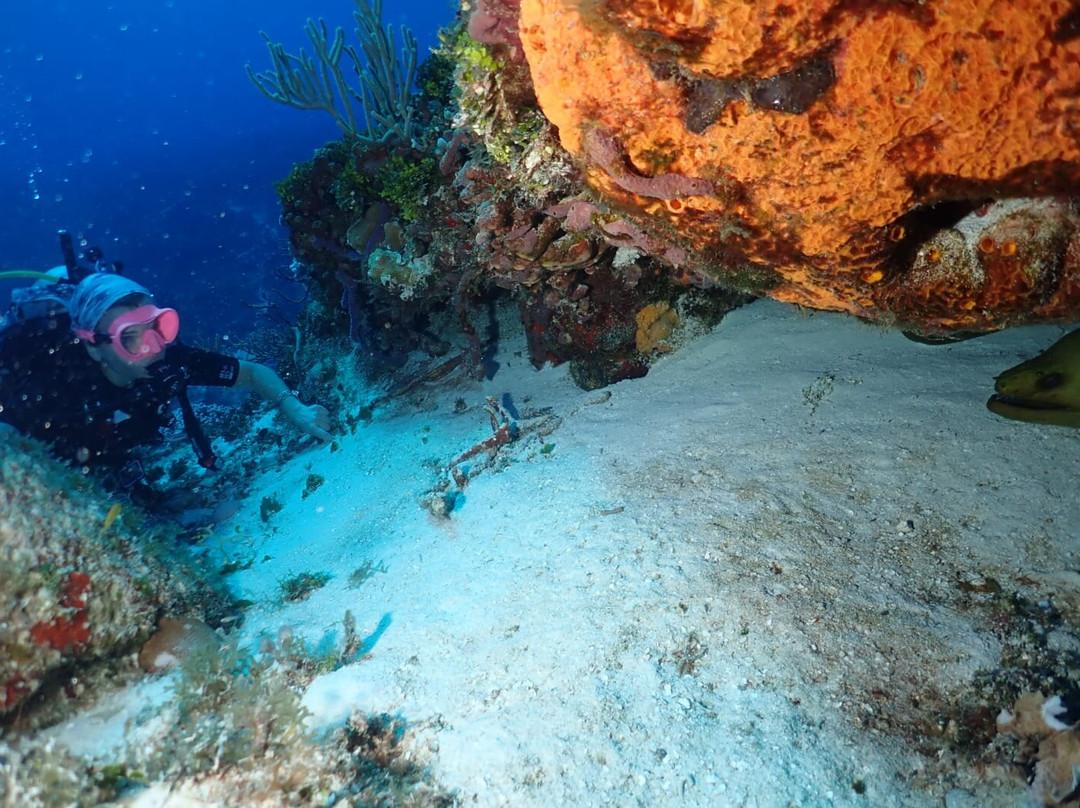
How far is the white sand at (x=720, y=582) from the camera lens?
6.39 feet

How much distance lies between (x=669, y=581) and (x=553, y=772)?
40.4 inches

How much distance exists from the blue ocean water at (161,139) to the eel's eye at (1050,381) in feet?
12.8

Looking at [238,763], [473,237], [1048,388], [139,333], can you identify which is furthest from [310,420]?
[1048,388]

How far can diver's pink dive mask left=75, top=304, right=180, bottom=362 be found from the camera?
5.16 m

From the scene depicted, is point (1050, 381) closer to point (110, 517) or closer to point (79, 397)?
point (110, 517)

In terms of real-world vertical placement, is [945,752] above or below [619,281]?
below

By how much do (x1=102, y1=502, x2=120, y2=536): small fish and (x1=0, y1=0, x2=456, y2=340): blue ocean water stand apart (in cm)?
352

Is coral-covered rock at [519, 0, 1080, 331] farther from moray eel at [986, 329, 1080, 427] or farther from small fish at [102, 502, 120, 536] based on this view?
small fish at [102, 502, 120, 536]

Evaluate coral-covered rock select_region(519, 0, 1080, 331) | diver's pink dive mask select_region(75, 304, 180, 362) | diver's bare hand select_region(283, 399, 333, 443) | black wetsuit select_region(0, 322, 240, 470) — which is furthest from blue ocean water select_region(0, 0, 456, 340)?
black wetsuit select_region(0, 322, 240, 470)

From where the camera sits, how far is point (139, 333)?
5.25 m

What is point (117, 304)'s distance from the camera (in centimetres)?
514

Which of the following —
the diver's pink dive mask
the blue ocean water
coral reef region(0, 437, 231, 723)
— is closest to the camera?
coral reef region(0, 437, 231, 723)

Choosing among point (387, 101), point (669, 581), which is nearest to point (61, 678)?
point (669, 581)

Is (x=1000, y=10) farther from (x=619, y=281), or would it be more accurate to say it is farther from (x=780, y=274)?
(x=619, y=281)
